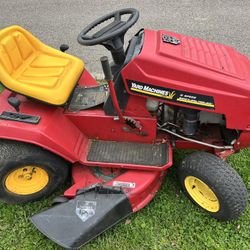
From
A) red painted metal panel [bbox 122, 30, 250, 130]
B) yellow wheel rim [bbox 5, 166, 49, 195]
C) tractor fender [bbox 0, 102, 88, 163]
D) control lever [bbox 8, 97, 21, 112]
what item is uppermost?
red painted metal panel [bbox 122, 30, 250, 130]

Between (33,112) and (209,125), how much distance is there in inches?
46.4

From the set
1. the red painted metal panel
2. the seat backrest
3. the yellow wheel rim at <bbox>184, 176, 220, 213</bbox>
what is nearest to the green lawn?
the yellow wheel rim at <bbox>184, 176, 220, 213</bbox>

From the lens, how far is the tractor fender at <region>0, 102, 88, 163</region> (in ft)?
7.30

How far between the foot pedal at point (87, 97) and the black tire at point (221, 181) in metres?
0.73

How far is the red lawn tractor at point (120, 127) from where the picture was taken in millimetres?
2162

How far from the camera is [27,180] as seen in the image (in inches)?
97.7

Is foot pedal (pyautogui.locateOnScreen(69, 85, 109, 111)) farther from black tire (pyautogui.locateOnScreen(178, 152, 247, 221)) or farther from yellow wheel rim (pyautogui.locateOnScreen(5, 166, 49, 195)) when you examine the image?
black tire (pyautogui.locateOnScreen(178, 152, 247, 221))

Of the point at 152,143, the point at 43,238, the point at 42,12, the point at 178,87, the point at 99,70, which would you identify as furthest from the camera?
the point at 42,12

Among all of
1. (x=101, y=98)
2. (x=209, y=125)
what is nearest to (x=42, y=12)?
(x=101, y=98)

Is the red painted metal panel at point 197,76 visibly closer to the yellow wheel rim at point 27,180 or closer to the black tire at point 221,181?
the black tire at point 221,181

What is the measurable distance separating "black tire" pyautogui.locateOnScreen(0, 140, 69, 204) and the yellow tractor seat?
327 millimetres

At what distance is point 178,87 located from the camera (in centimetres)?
216

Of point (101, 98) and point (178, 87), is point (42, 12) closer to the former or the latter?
point (101, 98)

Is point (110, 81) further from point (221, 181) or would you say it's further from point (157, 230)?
point (157, 230)
